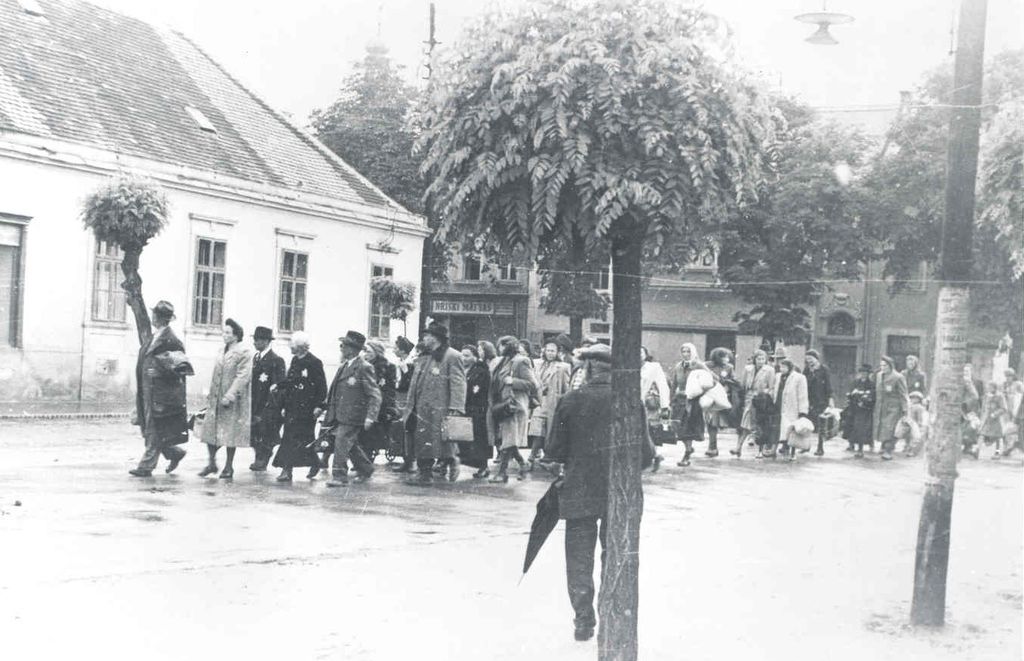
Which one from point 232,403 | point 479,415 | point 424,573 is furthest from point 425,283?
point 424,573

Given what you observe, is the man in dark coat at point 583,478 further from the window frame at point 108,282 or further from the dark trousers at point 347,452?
the window frame at point 108,282

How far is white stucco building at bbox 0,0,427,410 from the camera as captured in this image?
73.1 feet

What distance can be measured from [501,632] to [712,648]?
1.19m

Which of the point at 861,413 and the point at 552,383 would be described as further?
the point at 861,413

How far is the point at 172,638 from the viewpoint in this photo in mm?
6414

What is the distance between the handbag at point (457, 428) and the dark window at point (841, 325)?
2964 cm

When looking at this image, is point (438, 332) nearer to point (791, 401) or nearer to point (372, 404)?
point (372, 404)

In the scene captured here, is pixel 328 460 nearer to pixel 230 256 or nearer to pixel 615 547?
pixel 615 547

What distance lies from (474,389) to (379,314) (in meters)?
18.2

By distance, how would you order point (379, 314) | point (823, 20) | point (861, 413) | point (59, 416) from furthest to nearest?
point (379, 314)
point (861, 413)
point (59, 416)
point (823, 20)

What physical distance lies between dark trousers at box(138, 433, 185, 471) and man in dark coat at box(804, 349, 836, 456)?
453 inches

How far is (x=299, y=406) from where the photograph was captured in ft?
43.6

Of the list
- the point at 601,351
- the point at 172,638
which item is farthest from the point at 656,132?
the point at 172,638

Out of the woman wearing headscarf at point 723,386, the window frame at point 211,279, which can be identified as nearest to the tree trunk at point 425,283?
the window frame at point 211,279
